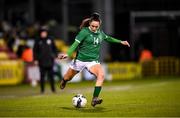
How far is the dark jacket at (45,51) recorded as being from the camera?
2275cm

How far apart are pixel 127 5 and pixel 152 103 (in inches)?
933

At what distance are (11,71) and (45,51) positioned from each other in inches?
291

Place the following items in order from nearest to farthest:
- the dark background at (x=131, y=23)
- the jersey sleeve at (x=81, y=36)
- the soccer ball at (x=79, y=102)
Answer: the jersey sleeve at (x=81, y=36)
the soccer ball at (x=79, y=102)
the dark background at (x=131, y=23)

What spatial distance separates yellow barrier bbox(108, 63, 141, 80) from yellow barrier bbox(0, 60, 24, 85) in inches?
203

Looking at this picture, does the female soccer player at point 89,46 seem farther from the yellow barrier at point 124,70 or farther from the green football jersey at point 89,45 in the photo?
the yellow barrier at point 124,70

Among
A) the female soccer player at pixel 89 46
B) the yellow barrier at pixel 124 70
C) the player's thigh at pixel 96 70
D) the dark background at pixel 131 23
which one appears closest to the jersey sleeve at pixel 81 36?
the female soccer player at pixel 89 46

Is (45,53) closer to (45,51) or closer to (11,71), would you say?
(45,51)

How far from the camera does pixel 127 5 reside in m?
39.5

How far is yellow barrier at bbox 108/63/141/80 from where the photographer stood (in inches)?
1304

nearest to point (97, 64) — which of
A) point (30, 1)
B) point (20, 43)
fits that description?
point (20, 43)

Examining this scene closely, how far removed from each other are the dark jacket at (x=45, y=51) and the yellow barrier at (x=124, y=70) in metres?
10.3

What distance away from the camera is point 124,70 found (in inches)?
1330

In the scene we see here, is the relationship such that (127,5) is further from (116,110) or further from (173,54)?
(116,110)

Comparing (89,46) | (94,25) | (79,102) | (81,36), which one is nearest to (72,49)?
(81,36)
